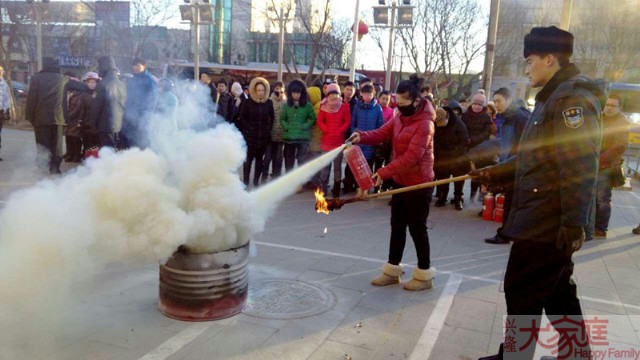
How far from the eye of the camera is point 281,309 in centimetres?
419

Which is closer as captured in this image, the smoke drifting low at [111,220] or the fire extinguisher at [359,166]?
the smoke drifting low at [111,220]

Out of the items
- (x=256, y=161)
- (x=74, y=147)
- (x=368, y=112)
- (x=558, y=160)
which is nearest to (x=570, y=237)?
(x=558, y=160)

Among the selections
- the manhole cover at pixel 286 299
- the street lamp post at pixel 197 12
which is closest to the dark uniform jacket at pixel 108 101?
the manhole cover at pixel 286 299

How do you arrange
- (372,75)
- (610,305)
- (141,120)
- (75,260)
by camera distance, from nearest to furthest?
(75,260) < (610,305) < (141,120) < (372,75)

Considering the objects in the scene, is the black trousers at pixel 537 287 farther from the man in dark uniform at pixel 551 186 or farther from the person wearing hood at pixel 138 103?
the person wearing hood at pixel 138 103

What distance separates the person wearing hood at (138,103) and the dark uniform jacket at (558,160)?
6.80 m

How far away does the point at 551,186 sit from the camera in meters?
2.90

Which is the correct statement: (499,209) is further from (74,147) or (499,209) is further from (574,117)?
(74,147)

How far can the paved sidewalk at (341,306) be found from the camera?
3.56 m

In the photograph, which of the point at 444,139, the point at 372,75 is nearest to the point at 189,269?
the point at 444,139

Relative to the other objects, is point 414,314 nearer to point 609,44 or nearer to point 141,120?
point 141,120

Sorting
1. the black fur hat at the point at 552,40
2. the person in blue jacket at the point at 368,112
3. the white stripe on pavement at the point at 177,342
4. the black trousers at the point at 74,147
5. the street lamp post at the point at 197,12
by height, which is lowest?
the white stripe on pavement at the point at 177,342

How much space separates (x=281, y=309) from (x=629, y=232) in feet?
21.2

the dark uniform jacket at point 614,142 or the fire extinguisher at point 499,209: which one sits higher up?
the dark uniform jacket at point 614,142
